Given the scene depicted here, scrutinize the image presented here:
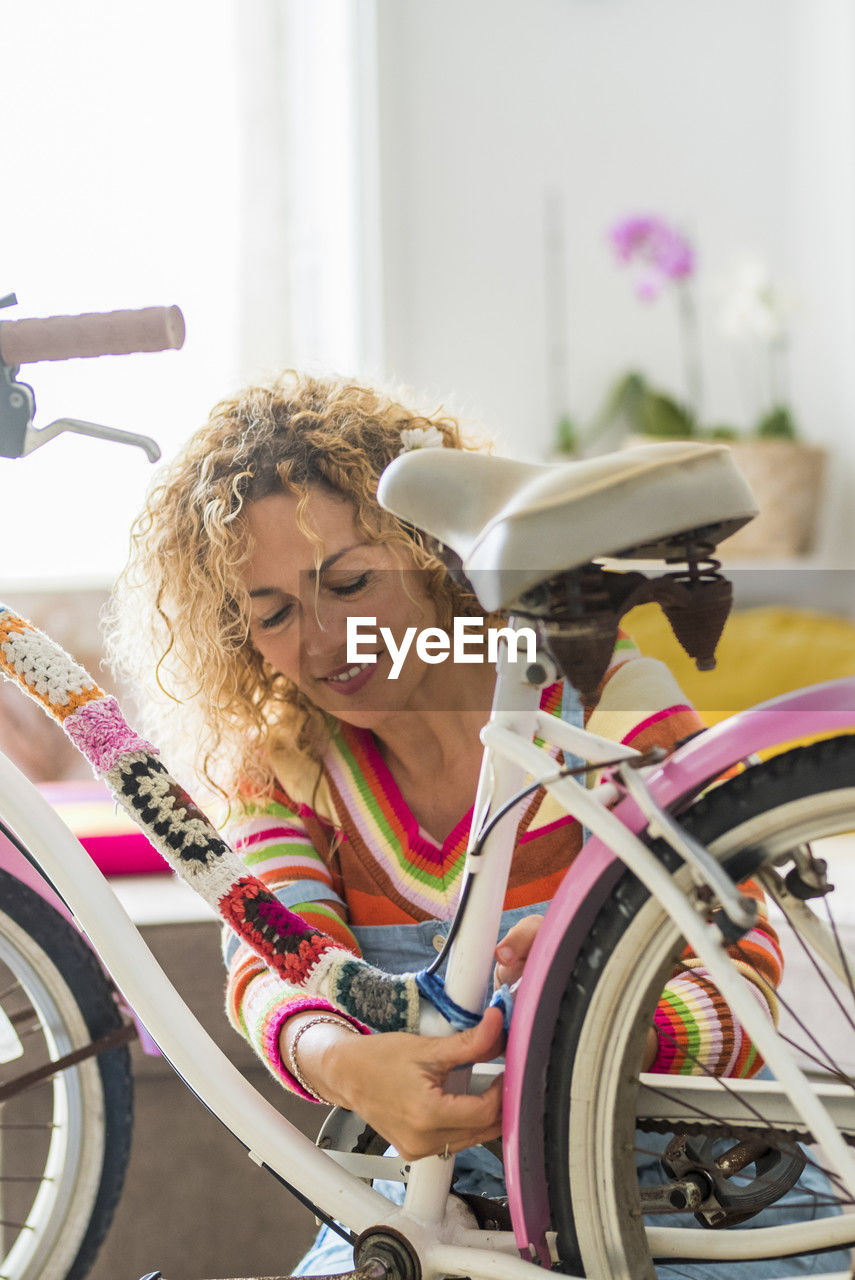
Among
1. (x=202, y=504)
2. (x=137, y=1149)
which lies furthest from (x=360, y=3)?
(x=137, y=1149)

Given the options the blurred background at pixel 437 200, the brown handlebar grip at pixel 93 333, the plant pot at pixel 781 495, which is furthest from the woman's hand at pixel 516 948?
the blurred background at pixel 437 200

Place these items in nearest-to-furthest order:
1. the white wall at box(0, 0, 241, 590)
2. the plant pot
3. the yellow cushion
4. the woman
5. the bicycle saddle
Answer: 1. the bicycle saddle
2. the woman
3. the yellow cushion
4. the plant pot
5. the white wall at box(0, 0, 241, 590)

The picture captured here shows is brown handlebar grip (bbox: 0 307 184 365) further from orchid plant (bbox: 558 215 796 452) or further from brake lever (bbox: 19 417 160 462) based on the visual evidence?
orchid plant (bbox: 558 215 796 452)

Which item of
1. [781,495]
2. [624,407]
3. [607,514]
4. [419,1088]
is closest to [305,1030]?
[419,1088]

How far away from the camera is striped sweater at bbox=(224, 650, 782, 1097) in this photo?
636 mm

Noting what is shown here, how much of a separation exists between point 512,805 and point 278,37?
2477mm

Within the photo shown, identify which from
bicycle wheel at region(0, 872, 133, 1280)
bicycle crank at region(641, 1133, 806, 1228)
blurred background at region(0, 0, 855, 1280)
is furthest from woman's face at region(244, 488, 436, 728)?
blurred background at region(0, 0, 855, 1280)

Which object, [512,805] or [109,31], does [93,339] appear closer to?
[512,805]

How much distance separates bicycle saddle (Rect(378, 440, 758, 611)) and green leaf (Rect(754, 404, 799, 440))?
6.06 feet

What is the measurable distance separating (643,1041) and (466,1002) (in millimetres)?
94

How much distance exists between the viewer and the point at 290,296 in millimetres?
2623

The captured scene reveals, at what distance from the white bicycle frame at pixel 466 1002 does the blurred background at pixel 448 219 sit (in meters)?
1.76

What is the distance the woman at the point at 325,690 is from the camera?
725mm

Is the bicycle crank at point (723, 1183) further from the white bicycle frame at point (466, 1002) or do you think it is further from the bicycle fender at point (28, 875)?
the bicycle fender at point (28, 875)
